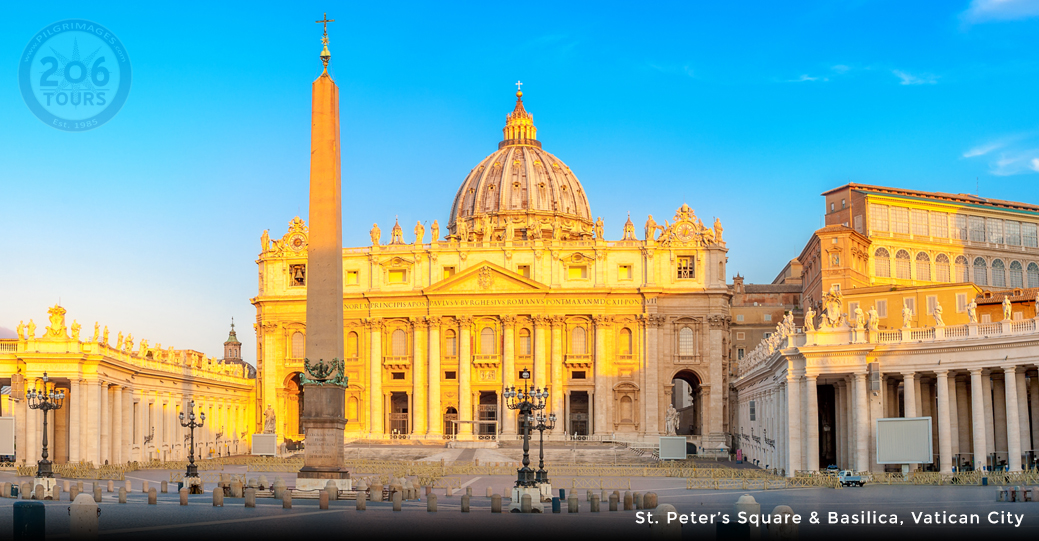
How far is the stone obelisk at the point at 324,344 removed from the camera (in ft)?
111

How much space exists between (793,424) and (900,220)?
41212 millimetres

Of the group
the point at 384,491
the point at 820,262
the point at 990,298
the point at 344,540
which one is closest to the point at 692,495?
the point at 384,491

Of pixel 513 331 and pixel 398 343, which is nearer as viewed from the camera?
pixel 513 331

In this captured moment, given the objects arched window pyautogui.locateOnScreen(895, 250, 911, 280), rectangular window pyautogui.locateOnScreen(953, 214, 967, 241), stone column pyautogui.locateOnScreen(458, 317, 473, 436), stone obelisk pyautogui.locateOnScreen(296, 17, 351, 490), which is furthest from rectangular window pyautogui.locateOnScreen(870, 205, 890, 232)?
stone obelisk pyautogui.locateOnScreen(296, 17, 351, 490)

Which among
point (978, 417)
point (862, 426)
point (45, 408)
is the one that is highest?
point (45, 408)

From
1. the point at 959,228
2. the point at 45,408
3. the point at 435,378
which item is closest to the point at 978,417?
the point at 45,408

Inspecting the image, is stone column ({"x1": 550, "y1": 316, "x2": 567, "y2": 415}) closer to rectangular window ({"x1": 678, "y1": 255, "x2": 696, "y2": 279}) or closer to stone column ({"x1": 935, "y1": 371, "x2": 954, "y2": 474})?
rectangular window ({"x1": 678, "y1": 255, "x2": 696, "y2": 279})

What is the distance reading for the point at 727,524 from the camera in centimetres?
1903

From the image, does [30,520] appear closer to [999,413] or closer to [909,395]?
[909,395]

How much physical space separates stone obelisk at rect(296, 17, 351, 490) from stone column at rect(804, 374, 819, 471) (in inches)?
894

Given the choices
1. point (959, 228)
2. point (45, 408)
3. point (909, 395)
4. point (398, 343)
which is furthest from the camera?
point (398, 343)

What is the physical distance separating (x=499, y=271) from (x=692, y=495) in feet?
189

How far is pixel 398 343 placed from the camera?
100938 millimetres

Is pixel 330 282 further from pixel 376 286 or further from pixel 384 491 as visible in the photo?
pixel 376 286
